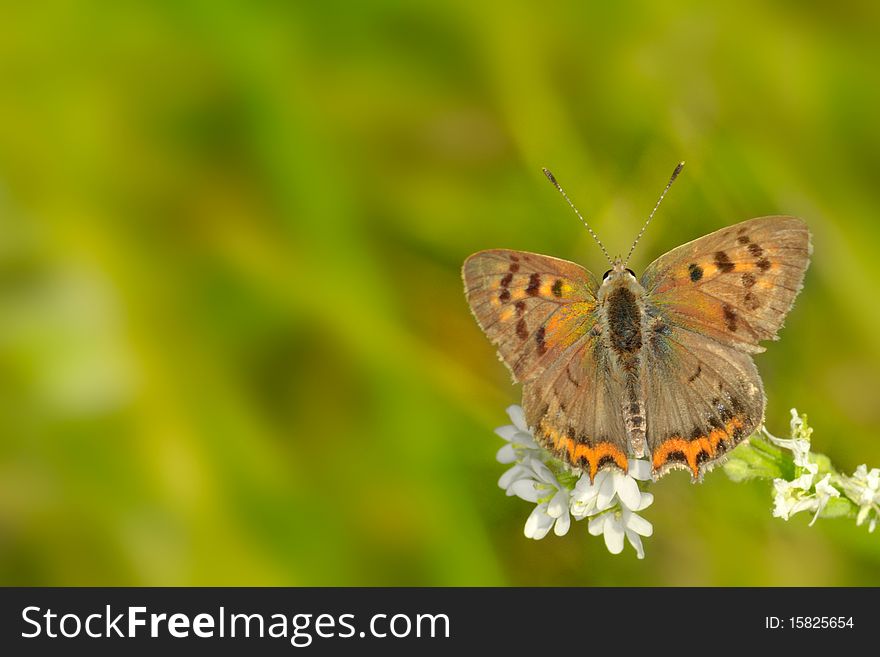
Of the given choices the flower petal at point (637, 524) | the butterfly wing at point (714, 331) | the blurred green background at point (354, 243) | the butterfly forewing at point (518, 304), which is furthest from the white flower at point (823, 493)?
the blurred green background at point (354, 243)

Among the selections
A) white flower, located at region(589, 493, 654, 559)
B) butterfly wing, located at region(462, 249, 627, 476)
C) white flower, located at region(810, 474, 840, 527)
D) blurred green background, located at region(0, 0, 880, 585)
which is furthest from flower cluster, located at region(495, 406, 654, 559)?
blurred green background, located at region(0, 0, 880, 585)

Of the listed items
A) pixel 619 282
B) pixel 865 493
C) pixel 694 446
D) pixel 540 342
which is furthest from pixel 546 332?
pixel 865 493

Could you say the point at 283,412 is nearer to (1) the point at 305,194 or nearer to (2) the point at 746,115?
(1) the point at 305,194

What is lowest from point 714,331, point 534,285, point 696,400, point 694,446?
point 694,446

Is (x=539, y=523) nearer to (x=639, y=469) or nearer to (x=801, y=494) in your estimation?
(x=639, y=469)

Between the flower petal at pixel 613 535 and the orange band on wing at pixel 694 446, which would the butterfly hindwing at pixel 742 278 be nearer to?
the orange band on wing at pixel 694 446

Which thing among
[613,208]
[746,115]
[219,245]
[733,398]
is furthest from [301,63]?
[733,398]
